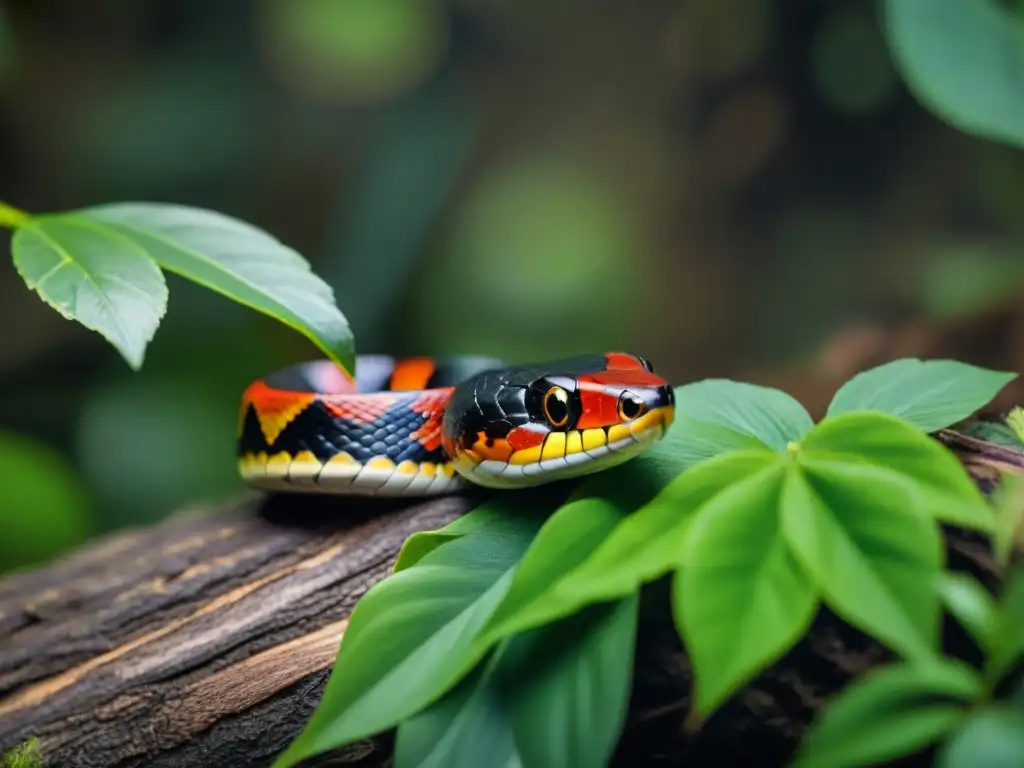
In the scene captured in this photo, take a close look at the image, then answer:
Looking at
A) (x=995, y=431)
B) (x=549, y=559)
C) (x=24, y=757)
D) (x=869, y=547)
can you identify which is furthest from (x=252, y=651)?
(x=995, y=431)

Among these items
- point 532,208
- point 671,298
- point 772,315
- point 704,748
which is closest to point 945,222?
point 772,315

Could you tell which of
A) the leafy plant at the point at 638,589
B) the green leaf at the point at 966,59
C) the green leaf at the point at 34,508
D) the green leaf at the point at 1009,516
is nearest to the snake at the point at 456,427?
the leafy plant at the point at 638,589

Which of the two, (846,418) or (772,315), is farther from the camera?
(772,315)

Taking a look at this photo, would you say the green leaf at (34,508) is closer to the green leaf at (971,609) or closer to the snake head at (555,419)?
the snake head at (555,419)

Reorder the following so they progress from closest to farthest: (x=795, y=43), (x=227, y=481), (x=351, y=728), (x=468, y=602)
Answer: (x=351, y=728) → (x=468, y=602) → (x=227, y=481) → (x=795, y=43)

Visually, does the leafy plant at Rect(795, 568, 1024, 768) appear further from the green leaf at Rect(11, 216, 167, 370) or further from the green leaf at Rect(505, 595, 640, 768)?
the green leaf at Rect(11, 216, 167, 370)

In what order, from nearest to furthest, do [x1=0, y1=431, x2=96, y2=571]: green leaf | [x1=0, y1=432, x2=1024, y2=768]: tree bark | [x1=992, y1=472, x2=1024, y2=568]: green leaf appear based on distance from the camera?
[x1=992, y1=472, x2=1024, y2=568]: green leaf → [x1=0, y1=432, x2=1024, y2=768]: tree bark → [x1=0, y1=431, x2=96, y2=571]: green leaf

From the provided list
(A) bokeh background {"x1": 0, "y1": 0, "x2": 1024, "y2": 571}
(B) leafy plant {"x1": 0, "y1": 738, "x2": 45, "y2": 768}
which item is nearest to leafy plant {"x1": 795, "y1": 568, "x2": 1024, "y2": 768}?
(B) leafy plant {"x1": 0, "y1": 738, "x2": 45, "y2": 768}

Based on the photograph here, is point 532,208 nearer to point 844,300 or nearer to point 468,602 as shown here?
point 844,300
